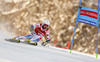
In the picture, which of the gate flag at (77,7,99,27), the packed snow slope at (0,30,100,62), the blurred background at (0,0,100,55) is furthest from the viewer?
the blurred background at (0,0,100,55)

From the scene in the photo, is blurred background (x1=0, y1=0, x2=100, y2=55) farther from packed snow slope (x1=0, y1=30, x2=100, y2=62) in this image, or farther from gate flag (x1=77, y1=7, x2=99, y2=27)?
packed snow slope (x1=0, y1=30, x2=100, y2=62)

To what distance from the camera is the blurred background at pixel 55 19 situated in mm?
8375

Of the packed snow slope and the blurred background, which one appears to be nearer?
the packed snow slope

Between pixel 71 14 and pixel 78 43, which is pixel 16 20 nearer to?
pixel 71 14

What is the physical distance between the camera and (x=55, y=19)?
8.42 meters

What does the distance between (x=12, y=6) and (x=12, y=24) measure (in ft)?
3.51

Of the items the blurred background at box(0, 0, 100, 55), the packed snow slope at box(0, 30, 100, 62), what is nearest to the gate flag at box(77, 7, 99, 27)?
the packed snow slope at box(0, 30, 100, 62)

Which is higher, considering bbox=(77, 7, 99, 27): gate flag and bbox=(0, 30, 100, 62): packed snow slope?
bbox=(77, 7, 99, 27): gate flag

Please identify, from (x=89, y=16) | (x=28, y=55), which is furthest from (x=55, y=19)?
(x=28, y=55)

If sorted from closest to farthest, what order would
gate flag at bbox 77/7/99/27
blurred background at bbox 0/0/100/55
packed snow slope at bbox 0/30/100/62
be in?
packed snow slope at bbox 0/30/100/62
gate flag at bbox 77/7/99/27
blurred background at bbox 0/0/100/55

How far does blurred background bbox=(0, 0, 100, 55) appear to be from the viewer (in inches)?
330

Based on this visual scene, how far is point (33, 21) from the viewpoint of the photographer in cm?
849

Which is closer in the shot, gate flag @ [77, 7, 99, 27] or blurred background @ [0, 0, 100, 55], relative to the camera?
gate flag @ [77, 7, 99, 27]

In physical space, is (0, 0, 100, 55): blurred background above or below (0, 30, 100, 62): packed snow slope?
above
